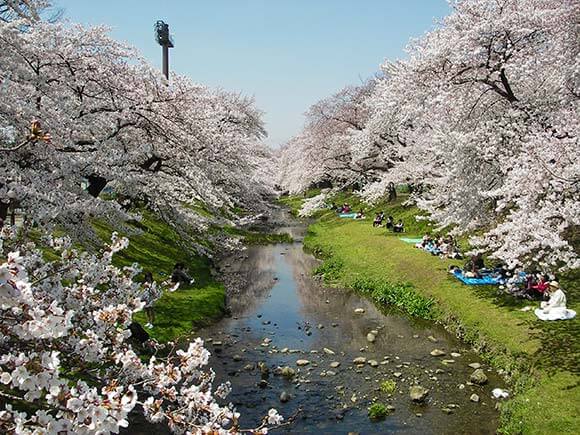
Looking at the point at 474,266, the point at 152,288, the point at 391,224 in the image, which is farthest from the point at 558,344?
the point at 391,224

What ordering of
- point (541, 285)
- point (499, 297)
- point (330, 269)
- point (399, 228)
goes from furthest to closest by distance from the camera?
point (399, 228) < point (330, 269) < point (499, 297) < point (541, 285)

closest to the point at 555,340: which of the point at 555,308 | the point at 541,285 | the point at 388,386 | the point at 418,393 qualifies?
the point at 555,308

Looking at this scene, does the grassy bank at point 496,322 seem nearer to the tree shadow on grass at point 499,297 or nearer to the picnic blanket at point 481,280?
the tree shadow on grass at point 499,297

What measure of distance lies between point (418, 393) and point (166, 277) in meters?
14.3

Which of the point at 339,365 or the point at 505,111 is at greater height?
the point at 505,111

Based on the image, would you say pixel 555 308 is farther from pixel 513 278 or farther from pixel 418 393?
pixel 418 393

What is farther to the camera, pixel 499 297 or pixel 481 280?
pixel 481 280

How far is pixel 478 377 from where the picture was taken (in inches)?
575

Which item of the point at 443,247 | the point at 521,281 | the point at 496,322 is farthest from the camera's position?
the point at 443,247

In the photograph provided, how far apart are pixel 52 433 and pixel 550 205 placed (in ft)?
41.8

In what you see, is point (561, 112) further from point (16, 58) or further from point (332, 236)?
point (332, 236)

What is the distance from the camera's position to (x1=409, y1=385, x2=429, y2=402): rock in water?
13.6m

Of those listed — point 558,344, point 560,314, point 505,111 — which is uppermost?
point 505,111

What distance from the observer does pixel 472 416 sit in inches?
503
